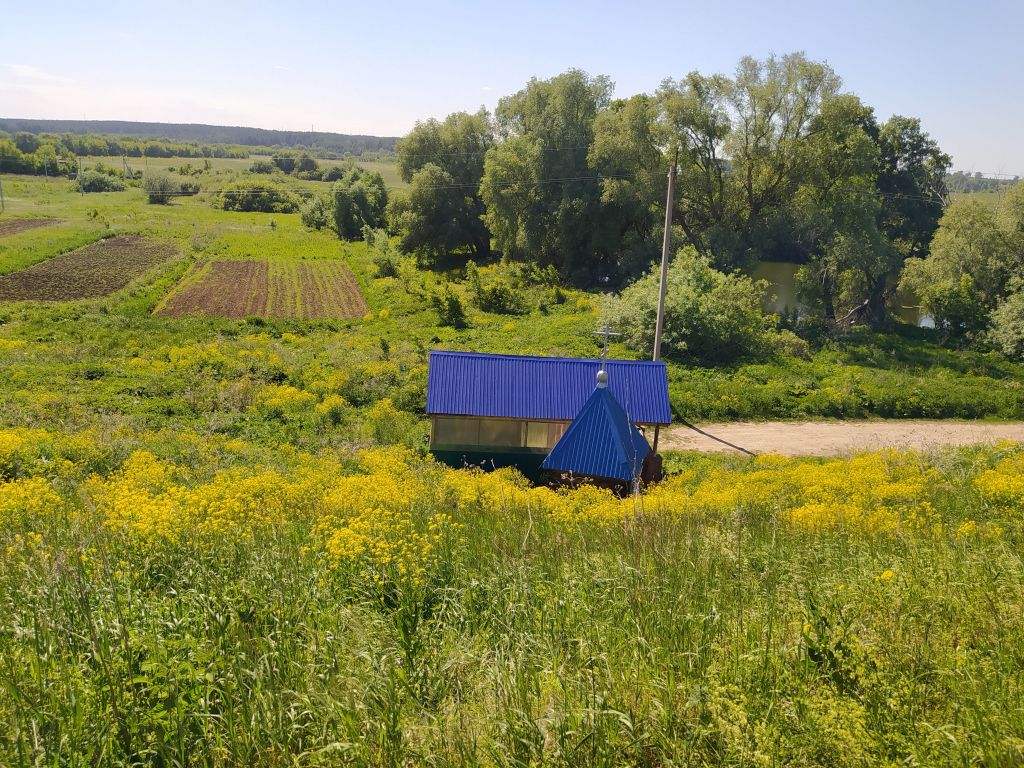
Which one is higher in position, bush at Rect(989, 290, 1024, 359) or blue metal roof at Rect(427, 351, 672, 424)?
bush at Rect(989, 290, 1024, 359)

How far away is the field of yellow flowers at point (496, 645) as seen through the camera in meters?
3.12

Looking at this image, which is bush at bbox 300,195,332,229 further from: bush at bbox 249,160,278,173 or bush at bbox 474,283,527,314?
bush at bbox 249,160,278,173

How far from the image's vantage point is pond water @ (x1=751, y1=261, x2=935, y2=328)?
39.9 meters

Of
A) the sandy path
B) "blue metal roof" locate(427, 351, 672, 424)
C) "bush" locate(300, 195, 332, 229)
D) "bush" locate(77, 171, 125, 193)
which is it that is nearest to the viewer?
"blue metal roof" locate(427, 351, 672, 424)

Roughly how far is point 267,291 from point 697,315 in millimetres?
26606

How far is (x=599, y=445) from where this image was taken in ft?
43.5

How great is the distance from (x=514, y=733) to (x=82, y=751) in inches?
81.8

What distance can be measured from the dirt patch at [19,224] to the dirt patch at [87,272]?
9.18 m

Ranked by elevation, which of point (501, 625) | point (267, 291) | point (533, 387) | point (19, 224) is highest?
point (19, 224)

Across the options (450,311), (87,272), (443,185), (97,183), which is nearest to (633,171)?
(450,311)

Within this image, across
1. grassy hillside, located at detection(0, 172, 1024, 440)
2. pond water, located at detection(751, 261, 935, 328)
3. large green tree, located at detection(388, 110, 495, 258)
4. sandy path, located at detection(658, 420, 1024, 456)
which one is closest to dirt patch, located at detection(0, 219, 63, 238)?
grassy hillside, located at detection(0, 172, 1024, 440)

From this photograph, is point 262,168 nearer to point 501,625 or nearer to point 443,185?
point 443,185

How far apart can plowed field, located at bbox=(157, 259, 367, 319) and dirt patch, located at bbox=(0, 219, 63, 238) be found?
2436 cm

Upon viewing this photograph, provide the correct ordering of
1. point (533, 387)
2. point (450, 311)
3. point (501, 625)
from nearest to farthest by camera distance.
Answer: point (501, 625), point (533, 387), point (450, 311)
